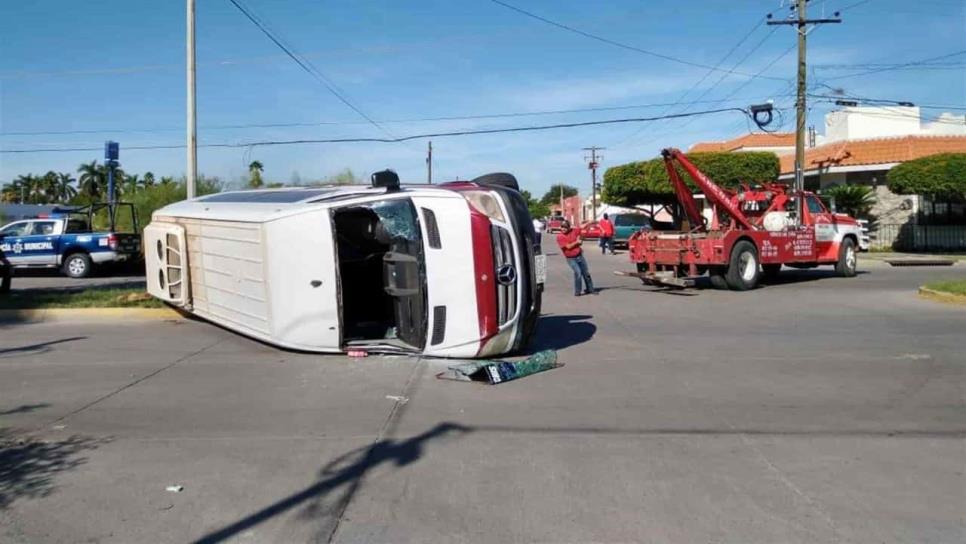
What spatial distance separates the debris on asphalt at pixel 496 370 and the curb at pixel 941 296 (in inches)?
391

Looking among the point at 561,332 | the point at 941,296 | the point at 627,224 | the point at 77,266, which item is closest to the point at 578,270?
the point at 561,332

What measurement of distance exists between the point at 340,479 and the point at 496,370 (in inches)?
130

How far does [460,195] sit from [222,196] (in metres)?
4.81

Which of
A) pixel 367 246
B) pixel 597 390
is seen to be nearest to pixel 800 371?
pixel 597 390

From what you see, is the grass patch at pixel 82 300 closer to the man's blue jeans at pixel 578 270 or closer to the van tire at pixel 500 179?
the van tire at pixel 500 179

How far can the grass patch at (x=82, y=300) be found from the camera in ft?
45.4

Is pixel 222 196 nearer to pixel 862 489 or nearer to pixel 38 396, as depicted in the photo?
pixel 38 396

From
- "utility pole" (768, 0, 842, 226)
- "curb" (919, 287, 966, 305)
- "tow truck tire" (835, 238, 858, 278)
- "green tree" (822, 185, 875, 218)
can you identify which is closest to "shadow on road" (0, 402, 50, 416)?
"curb" (919, 287, 966, 305)

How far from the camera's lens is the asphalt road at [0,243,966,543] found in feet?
15.1

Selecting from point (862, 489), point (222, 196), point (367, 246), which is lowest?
point (862, 489)

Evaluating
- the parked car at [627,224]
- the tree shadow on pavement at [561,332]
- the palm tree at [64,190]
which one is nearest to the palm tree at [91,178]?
the palm tree at [64,190]

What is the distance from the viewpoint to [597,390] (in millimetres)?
7953

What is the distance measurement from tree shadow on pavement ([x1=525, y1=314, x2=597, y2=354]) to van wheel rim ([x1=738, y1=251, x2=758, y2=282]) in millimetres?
5711

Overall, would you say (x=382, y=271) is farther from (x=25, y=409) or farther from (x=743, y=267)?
(x=743, y=267)
